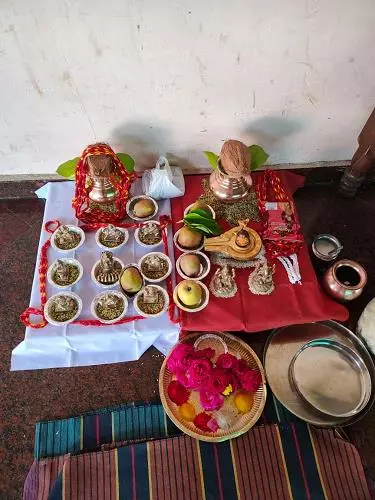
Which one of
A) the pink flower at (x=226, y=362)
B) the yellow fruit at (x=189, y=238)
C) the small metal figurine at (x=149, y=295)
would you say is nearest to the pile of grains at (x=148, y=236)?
the yellow fruit at (x=189, y=238)

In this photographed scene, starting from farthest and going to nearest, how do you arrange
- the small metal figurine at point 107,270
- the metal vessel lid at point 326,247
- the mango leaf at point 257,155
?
1. the metal vessel lid at point 326,247
2. the mango leaf at point 257,155
3. the small metal figurine at point 107,270

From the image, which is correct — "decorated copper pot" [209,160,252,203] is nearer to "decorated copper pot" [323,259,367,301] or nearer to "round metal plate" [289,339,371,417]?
"decorated copper pot" [323,259,367,301]

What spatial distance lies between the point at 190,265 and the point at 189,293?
0.13m

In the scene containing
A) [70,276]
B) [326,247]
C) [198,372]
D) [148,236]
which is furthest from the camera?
[326,247]

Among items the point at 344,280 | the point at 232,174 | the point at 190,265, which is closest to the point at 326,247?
the point at 344,280

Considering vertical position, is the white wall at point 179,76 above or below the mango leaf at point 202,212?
above

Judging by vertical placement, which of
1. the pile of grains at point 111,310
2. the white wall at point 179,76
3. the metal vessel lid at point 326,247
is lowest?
the metal vessel lid at point 326,247

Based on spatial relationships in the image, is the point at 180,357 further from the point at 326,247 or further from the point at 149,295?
the point at 326,247

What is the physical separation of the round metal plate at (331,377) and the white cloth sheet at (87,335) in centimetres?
57

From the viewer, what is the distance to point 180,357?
5.26ft

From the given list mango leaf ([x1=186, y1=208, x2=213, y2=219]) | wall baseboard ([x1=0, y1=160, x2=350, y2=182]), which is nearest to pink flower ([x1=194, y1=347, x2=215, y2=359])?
mango leaf ([x1=186, y1=208, x2=213, y2=219])

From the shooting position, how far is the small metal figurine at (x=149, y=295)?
161 centimetres

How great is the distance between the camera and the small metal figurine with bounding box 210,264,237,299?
1.64 m

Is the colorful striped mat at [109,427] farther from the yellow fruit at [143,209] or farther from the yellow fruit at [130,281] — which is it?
the yellow fruit at [143,209]
